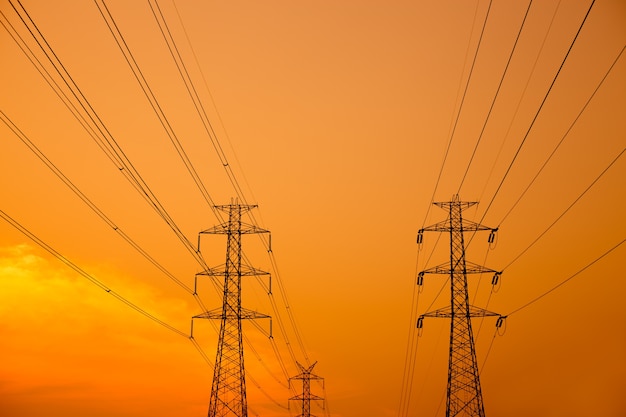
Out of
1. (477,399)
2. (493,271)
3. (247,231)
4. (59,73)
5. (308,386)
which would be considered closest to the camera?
(59,73)

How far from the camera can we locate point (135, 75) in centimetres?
2658

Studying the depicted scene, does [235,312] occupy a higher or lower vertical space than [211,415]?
higher

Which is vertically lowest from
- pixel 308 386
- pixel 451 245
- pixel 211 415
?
pixel 211 415

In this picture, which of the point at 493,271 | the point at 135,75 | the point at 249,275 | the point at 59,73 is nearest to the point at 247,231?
the point at 249,275

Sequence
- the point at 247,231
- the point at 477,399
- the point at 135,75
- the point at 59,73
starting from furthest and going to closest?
1. the point at 247,231
2. the point at 477,399
3. the point at 135,75
4. the point at 59,73

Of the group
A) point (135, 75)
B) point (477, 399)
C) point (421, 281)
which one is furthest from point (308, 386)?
point (135, 75)

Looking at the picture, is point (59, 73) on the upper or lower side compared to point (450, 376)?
upper

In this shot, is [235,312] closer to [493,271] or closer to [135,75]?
[493,271]

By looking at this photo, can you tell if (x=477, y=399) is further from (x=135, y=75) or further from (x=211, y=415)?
(x=135, y=75)

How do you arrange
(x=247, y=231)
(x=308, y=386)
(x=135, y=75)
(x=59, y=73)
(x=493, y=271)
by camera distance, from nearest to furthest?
(x=59, y=73), (x=135, y=75), (x=493, y=271), (x=247, y=231), (x=308, y=386)

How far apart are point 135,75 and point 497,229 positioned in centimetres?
2411

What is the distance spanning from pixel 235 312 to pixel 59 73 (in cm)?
2296

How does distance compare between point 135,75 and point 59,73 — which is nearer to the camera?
point 59,73

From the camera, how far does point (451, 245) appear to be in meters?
43.1
